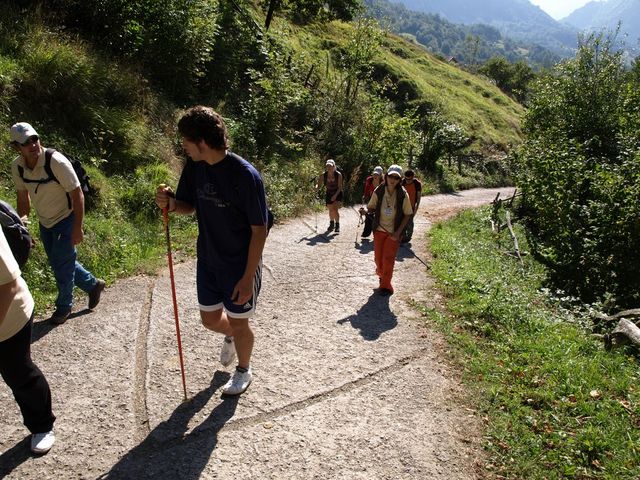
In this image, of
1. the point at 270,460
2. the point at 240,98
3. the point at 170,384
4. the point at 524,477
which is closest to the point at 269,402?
the point at 270,460

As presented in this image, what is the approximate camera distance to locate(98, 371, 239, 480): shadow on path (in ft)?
11.1

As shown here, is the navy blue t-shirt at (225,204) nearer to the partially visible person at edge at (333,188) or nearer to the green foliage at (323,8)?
the partially visible person at edge at (333,188)

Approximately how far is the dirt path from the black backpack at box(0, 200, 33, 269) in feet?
4.62

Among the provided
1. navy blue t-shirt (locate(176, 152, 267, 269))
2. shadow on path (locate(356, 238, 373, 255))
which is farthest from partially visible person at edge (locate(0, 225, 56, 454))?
shadow on path (locate(356, 238, 373, 255))

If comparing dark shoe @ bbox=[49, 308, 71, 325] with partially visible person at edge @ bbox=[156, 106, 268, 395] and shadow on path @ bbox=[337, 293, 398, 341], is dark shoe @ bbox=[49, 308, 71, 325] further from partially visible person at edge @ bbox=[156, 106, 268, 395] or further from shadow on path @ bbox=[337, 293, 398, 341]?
shadow on path @ bbox=[337, 293, 398, 341]

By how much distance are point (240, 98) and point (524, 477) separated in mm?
14474

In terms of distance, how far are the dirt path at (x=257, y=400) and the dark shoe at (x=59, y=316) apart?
0.26ft

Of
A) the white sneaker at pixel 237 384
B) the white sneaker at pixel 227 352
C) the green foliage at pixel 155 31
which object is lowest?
the white sneaker at pixel 237 384

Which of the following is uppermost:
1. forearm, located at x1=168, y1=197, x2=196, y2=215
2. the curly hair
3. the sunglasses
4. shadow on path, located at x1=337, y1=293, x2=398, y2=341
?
the curly hair

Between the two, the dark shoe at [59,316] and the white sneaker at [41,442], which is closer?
the white sneaker at [41,442]

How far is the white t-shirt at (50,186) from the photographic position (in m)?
4.62

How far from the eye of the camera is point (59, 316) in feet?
17.3

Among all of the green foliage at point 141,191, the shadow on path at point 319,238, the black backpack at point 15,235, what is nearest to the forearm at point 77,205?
the black backpack at point 15,235

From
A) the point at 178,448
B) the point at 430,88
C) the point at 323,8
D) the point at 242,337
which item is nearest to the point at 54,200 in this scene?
the point at 242,337
